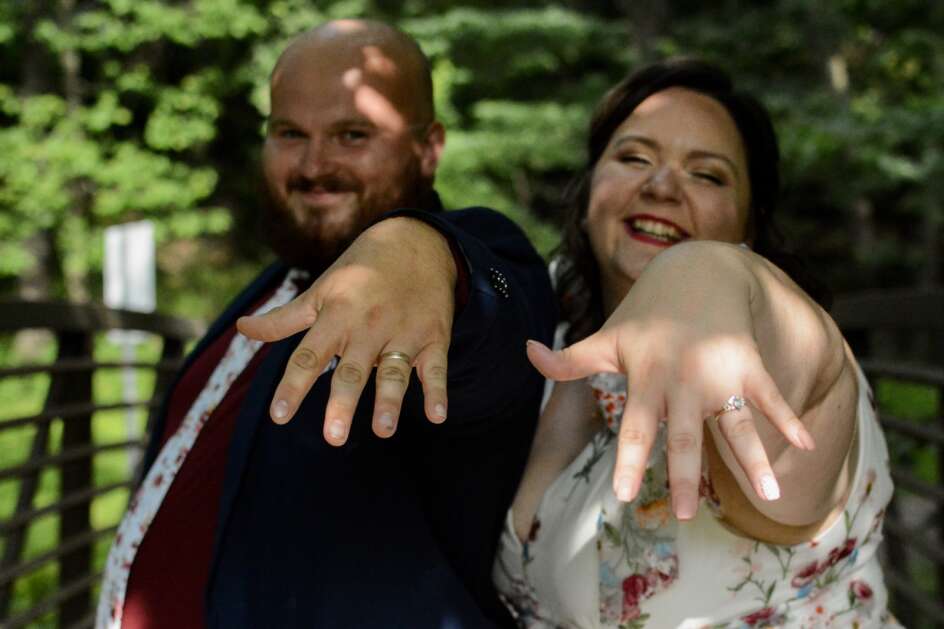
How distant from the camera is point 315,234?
1.88 m

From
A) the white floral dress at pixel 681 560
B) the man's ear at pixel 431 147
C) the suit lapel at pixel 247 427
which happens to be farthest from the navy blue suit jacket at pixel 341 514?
the man's ear at pixel 431 147

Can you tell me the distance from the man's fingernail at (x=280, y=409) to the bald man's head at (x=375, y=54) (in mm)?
1097

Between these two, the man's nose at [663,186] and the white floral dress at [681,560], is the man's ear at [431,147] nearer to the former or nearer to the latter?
the man's nose at [663,186]

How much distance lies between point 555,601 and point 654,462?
31 centimetres

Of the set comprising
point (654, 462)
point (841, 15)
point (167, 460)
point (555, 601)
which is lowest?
point (555, 601)

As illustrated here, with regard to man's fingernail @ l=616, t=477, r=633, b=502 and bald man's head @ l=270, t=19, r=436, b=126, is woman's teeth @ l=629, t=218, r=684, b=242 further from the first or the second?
man's fingernail @ l=616, t=477, r=633, b=502

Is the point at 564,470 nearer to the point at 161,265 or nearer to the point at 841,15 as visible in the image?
the point at 841,15

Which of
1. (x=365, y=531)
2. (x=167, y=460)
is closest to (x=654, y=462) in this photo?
(x=365, y=531)

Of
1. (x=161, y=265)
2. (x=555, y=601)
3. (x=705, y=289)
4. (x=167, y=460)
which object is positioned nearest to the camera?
(x=705, y=289)

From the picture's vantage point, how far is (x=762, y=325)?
1108mm

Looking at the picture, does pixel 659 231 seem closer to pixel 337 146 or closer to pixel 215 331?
pixel 337 146

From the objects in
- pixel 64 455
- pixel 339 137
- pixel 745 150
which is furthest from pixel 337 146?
pixel 64 455

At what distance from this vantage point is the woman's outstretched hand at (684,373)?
0.89 metres

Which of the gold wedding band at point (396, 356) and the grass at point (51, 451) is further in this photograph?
the grass at point (51, 451)
